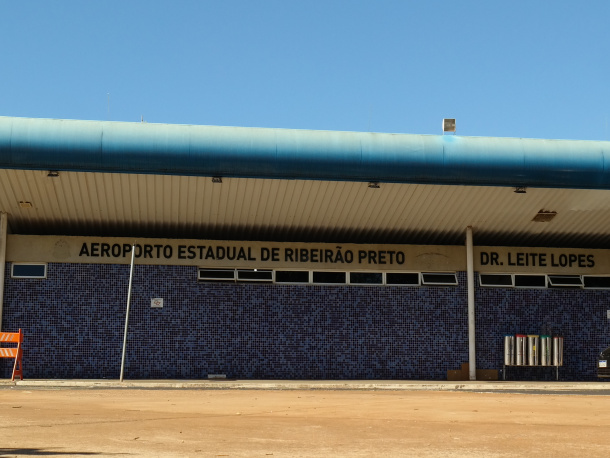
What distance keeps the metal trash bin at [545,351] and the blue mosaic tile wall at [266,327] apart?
63 centimetres

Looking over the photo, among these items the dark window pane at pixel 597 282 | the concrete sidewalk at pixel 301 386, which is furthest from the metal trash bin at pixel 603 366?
the concrete sidewalk at pixel 301 386

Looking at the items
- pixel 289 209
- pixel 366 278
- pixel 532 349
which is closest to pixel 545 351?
pixel 532 349

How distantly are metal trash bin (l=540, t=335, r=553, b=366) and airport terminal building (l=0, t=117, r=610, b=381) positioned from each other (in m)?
0.28

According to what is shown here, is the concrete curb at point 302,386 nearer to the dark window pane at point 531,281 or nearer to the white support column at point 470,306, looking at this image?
the white support column at point 470,306

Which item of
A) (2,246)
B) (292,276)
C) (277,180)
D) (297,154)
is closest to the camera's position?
(297,154)

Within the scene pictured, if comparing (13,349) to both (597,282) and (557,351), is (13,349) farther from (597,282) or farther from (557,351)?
(597,282)

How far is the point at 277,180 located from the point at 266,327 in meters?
5.08

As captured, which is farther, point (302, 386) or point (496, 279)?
point (496, 279)

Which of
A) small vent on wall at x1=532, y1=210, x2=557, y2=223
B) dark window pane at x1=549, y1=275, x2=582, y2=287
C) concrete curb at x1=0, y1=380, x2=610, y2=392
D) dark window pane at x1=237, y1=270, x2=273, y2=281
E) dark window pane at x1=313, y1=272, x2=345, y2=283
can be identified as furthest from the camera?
dark window pane at x1=549, y1=275, x2=582, y2=287

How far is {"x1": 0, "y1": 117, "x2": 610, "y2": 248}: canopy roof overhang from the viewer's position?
21.8 metres

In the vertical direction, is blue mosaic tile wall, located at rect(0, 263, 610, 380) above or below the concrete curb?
above

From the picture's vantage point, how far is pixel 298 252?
2627cm

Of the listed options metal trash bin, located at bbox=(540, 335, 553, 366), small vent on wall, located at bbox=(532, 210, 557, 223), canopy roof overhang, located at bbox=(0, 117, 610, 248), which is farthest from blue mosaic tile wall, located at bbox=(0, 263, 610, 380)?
small vent on wall, located at bbox=(532, 210, 557, 223)

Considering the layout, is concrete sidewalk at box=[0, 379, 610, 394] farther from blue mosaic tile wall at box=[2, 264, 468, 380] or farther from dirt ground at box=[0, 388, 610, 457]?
dirt ground at box=[0, 388, 610, 457]
